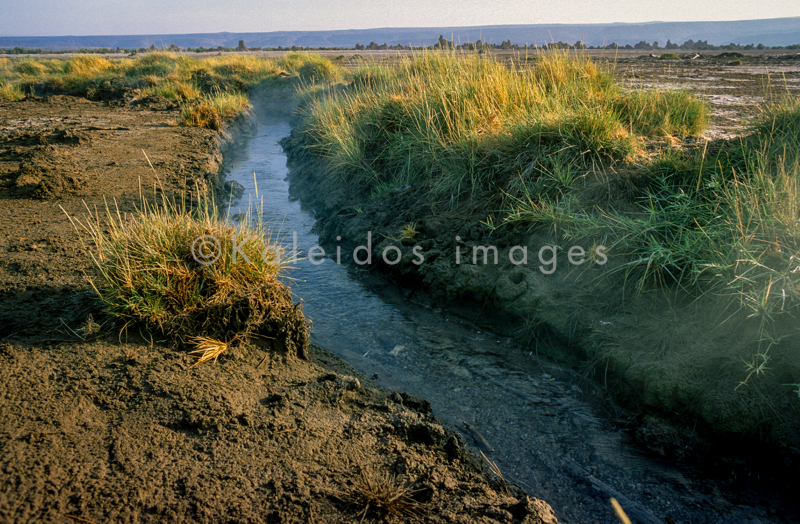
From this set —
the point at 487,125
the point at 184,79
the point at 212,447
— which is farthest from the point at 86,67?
the point at 212,447

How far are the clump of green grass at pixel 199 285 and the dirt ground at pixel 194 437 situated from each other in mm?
144

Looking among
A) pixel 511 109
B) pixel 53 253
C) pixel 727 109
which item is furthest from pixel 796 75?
pixel 53 253

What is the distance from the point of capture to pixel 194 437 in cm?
227

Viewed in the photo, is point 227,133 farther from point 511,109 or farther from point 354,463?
point 354,463

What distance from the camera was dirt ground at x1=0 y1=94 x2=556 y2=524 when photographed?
1909mm

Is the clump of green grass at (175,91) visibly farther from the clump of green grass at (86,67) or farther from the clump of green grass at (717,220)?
the clump of green grass at (717,220)

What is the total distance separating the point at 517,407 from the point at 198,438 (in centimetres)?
193

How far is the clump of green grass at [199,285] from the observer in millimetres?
2952

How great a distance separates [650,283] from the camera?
3463mm

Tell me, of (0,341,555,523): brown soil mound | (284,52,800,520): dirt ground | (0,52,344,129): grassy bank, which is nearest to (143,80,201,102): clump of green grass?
(0,52,344,129): grassy bank

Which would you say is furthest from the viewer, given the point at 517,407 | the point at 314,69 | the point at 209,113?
the point at 314,69

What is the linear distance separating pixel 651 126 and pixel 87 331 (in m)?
5.74

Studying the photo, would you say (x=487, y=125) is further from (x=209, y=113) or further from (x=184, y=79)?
(x=184, y=79)

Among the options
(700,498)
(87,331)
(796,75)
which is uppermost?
(796,75)
